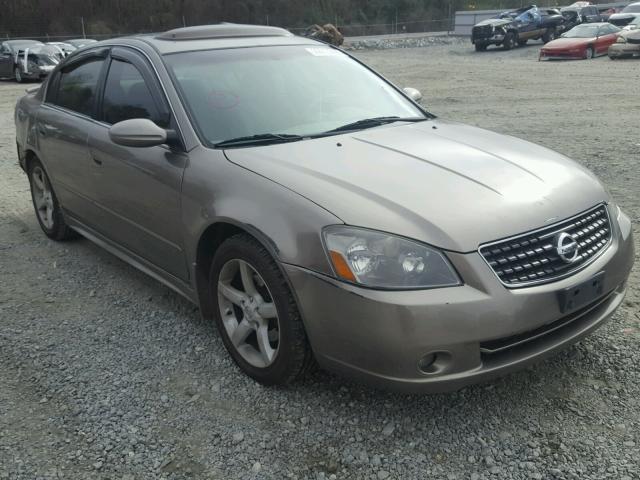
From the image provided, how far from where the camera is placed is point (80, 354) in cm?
353

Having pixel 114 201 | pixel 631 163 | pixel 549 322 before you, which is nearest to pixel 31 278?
pixel 114 201

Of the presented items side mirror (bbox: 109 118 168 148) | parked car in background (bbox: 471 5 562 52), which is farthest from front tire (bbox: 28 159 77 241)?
parked car in background (bbox: 471 5 562 52)

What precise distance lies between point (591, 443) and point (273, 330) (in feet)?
4.89

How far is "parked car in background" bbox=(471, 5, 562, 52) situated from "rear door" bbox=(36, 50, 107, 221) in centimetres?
2888

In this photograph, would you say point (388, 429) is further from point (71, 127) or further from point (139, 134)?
point (71, 127)

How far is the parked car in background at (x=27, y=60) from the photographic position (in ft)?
70.9

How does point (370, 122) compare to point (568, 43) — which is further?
point (568, 43)

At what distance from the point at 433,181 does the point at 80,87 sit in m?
3.00

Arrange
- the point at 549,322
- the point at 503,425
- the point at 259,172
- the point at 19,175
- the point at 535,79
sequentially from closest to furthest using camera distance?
the point at 549,322 < the point at 503,425 < the point at 259,172 < the point at 19,175 < the point at 535,79

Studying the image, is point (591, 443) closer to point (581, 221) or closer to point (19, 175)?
point (581, 221)

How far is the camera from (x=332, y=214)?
2660mm

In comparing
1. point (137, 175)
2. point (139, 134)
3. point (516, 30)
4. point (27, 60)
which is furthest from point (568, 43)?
point (139, 134)

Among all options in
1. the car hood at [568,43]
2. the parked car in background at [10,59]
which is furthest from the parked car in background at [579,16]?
the parked car in background at [10,59]

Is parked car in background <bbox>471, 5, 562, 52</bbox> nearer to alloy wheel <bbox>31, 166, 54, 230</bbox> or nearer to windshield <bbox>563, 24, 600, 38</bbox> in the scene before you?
windshield <bbox>563, 24, 600, 38</bbox>
